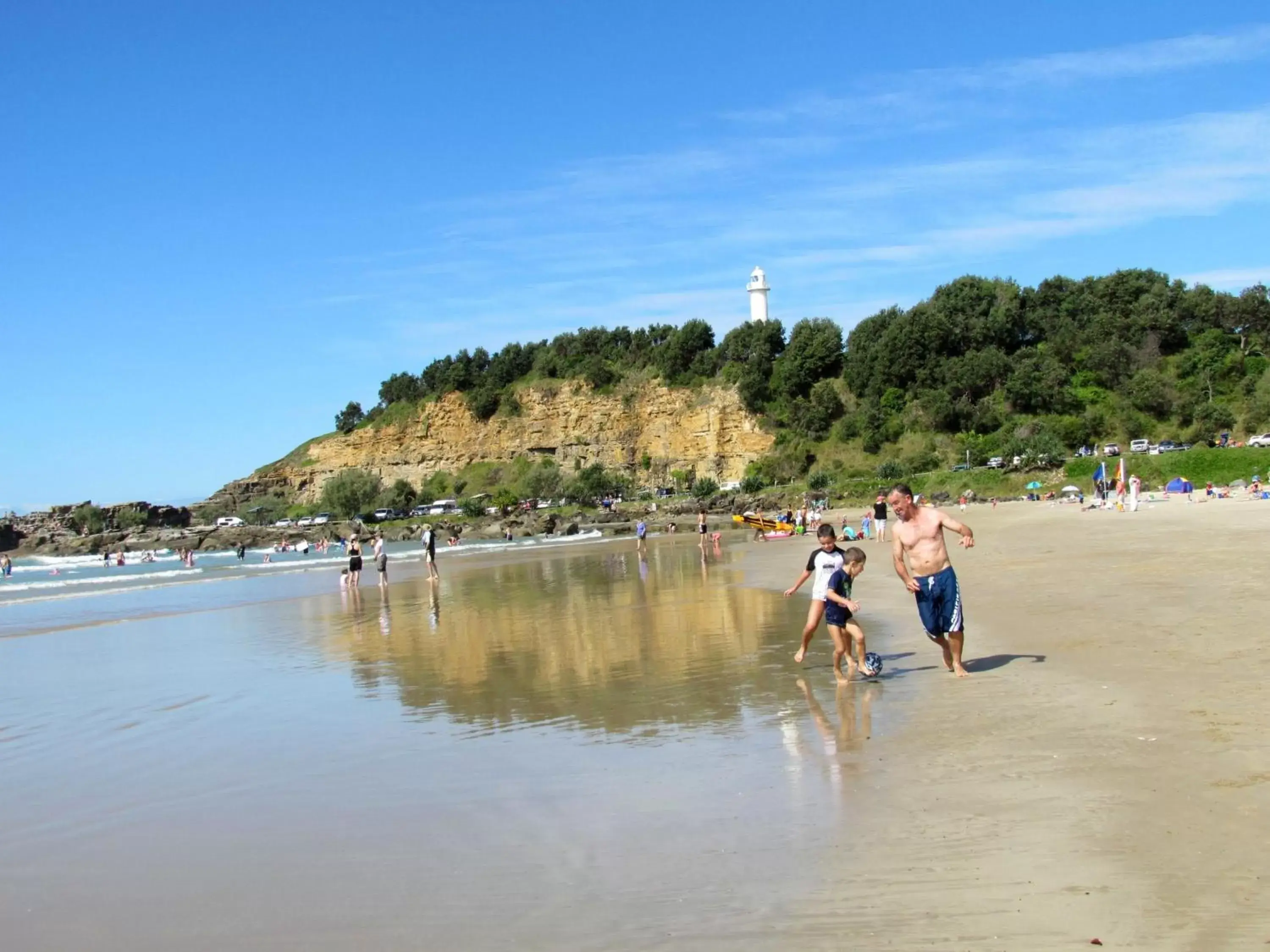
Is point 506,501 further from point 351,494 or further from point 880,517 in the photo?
point 880,517

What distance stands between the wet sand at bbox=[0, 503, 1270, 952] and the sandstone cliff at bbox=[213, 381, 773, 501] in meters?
67.7

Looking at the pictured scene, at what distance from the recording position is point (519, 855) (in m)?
5.05

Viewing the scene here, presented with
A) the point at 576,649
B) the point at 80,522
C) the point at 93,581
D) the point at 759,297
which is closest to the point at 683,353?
the point at 759,297

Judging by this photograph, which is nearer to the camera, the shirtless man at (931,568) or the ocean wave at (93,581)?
the shirtless man at (931,568)

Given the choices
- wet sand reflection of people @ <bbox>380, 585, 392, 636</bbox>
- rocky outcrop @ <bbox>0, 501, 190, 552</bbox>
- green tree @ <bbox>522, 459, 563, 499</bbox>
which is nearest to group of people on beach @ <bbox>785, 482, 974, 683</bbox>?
wet sand reflection of people @ <bbox>380, 585, 392, 636</bbox>

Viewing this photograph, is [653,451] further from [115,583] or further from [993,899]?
[993,899]

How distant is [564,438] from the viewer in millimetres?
89000

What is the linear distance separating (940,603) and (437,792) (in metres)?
4.52

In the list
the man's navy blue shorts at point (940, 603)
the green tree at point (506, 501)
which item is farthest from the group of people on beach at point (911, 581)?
the green tree at point (506, 501)

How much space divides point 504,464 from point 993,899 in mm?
87945

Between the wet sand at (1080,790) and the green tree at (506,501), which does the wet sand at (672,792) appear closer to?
the wet sand at (1080,790)

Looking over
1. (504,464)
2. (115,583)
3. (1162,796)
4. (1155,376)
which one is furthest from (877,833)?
(504,464)

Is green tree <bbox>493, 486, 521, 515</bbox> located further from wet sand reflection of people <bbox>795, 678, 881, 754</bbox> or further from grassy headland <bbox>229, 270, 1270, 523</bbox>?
wet sand reflection of people <bbox>795, 678, 881, 754</bbox>

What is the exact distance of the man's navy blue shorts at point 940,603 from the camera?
8414mm
